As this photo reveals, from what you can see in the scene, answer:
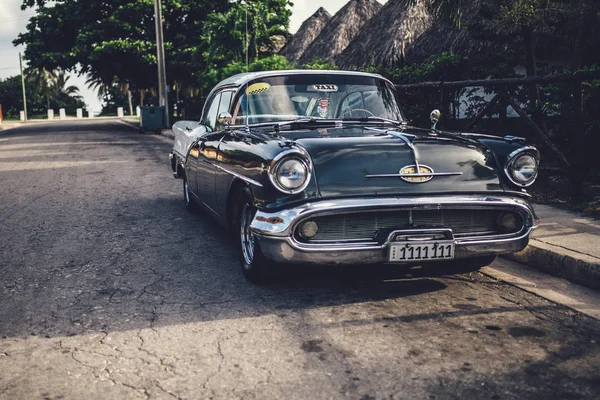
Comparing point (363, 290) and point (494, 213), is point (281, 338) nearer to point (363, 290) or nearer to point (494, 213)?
point (363, 290)

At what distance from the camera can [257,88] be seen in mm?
5195

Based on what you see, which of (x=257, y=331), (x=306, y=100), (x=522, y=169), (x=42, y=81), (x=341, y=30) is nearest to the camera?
(x=257, y=331)

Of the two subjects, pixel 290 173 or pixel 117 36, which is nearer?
pixel 290 173

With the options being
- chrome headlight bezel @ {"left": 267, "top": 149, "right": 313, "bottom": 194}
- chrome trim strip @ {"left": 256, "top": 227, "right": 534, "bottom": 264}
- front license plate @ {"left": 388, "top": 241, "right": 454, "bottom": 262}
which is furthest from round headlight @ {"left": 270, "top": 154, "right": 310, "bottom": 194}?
front license plate @ {"left": 388, "top": 241, "right": 454, "bottom": 262}

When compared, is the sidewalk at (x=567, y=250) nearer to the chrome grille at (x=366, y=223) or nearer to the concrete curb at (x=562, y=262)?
the concrete curb at (x=562, y=262)

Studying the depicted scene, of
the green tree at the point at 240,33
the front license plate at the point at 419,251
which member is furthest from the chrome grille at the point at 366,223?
the green tree at the point at 240,33

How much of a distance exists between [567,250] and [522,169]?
933 millimetres

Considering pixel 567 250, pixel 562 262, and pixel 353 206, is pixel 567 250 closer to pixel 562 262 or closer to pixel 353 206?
Result: pixel 562 262

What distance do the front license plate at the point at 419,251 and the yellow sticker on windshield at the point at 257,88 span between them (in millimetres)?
2024

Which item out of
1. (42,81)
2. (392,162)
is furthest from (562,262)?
(42,81)

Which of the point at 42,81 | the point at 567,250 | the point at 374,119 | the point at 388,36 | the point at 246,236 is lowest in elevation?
the point at 567,250

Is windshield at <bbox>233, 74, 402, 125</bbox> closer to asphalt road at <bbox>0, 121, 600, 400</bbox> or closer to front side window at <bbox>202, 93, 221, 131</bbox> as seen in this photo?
front side window at <bbox>202, 93, 221, 131</bbox>

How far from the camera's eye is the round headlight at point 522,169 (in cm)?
419

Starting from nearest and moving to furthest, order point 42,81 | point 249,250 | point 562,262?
1. point 249,250
2. point 562,262
3. point 42,81
